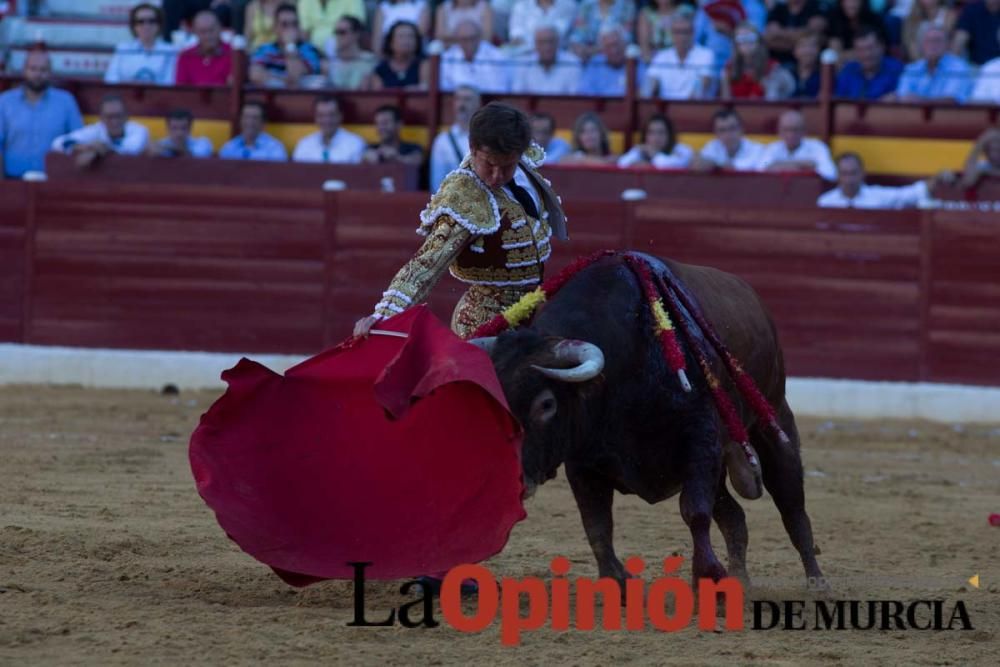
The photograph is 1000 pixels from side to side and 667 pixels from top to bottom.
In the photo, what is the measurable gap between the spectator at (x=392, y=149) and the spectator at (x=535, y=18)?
95cm

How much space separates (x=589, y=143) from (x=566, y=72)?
714 millimetres

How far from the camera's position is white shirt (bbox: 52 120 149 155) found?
931 cm

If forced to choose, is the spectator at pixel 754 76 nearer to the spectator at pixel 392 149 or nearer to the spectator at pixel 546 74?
the spectator at pixel 546 74

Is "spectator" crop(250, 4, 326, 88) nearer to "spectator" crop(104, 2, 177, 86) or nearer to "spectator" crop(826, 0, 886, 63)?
"spectator" crop(104, 2, 177, 86)

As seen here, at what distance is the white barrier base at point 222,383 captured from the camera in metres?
8.45

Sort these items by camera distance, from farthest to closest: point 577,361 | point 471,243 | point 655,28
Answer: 1. point 655,28
2. point 471,243
3. point 577,361

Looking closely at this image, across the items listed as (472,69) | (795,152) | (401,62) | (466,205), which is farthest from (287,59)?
(466,205)

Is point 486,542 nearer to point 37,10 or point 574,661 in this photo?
point 574,661

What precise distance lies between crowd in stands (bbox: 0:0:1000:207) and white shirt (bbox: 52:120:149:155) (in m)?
0.01

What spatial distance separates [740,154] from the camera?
887 centimetres

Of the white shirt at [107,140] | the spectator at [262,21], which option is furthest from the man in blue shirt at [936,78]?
the white shirt at [107,140]

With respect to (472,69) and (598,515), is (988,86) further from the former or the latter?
(598,515)

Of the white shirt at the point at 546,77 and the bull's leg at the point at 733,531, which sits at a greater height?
the white shirt at the point at 546,77

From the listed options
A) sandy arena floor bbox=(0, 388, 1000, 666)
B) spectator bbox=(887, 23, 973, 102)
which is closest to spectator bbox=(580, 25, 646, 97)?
spectator bbox=(887, 23, 973, 102)
